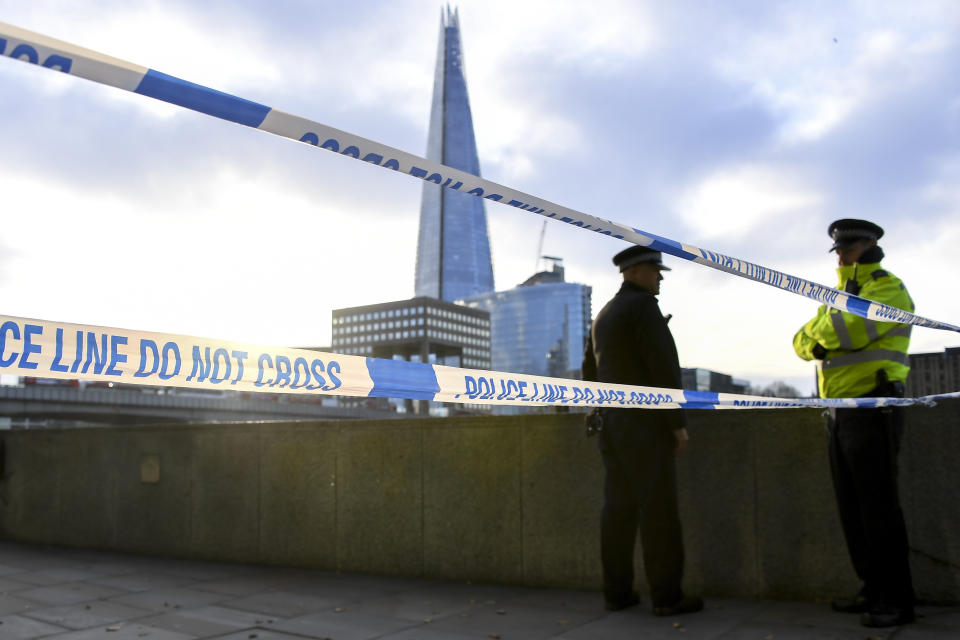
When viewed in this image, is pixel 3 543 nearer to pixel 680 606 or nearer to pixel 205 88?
pixel 680 606

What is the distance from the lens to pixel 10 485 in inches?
332

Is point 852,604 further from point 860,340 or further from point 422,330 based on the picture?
point 422,330

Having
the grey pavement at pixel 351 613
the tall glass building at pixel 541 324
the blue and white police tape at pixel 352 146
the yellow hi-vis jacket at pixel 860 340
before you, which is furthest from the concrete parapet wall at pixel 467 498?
the tall glass building at pixel 541 324

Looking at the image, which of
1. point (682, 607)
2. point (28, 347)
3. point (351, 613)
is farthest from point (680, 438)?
point (28, 347)

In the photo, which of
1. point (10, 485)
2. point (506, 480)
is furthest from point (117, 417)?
point (506, 480)

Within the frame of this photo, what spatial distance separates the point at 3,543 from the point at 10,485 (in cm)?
61

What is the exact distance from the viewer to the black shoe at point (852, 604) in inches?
155

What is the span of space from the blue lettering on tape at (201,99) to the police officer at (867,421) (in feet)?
9.37

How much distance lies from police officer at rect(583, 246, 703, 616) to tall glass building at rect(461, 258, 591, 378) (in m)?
177

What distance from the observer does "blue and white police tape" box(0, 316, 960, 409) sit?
2.10 meters

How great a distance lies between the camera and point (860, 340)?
3.80 metres

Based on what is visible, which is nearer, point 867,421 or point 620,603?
point 867,421

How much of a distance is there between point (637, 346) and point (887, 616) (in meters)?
1.71

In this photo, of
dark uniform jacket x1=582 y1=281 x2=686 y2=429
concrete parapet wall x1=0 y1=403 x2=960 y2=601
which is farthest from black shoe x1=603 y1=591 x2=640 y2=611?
dark uniform jacket x1=582 y1=281 x2=686 y2=429
